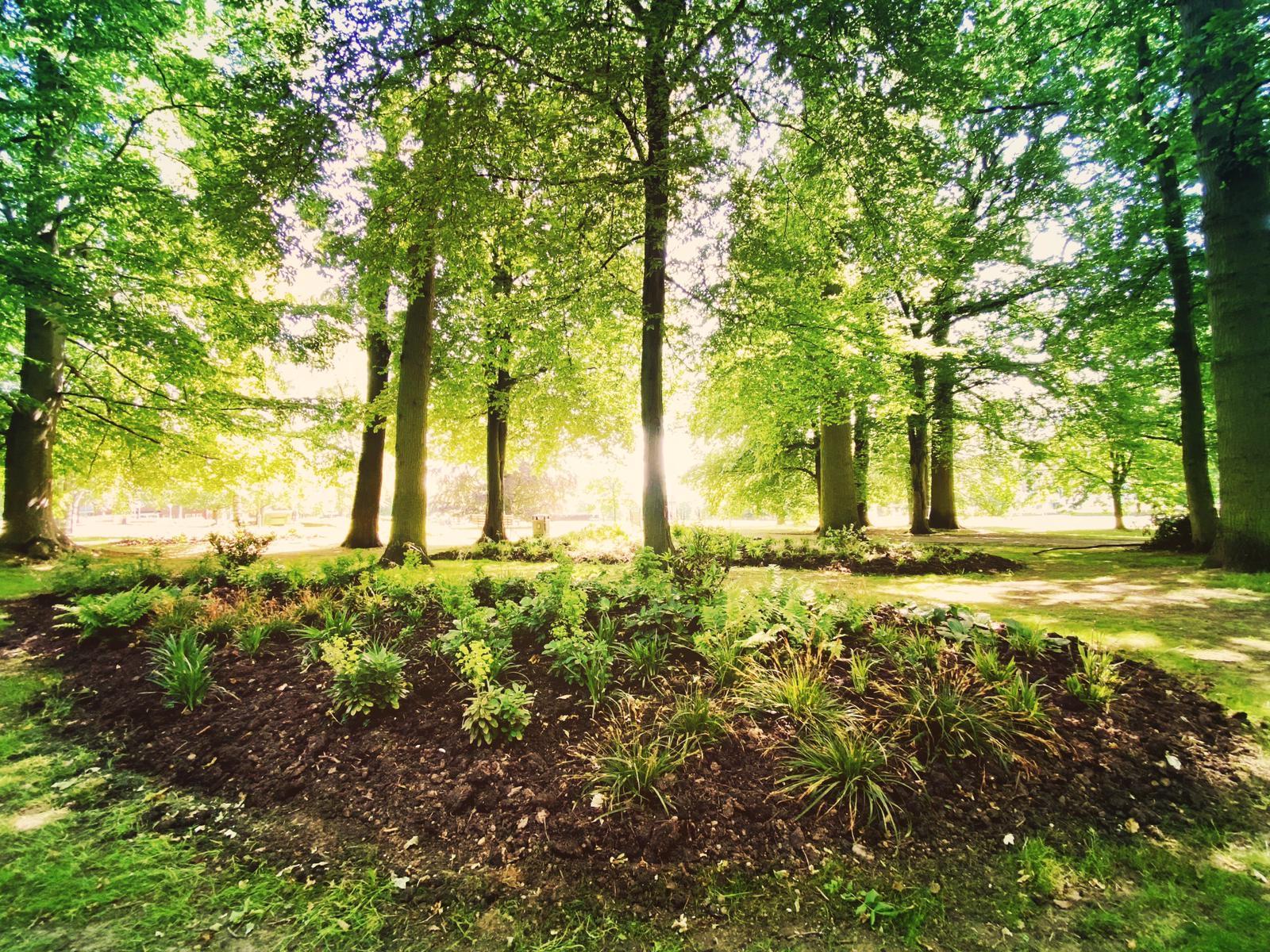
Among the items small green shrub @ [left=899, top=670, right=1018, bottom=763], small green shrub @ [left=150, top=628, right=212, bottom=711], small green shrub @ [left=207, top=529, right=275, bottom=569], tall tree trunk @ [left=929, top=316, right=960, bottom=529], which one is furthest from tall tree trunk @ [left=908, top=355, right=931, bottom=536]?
small green shrub @ [left=207, top=529, right=275, bottom=569]

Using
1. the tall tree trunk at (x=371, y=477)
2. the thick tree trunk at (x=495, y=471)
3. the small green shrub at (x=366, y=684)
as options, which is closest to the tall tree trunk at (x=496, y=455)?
the thick tree trunk at (x=495, y=471)

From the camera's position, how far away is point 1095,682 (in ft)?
10.8

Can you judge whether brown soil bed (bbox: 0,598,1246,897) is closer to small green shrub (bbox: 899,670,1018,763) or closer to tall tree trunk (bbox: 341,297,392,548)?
small green shrub (bbox: 899,670,1018,763)

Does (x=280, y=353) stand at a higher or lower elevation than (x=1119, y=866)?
higher

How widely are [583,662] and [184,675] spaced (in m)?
3.07

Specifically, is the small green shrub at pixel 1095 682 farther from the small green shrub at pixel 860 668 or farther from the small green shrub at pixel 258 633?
the small green shrub at pixel 258 633

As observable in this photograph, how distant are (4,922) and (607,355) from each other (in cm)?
1327

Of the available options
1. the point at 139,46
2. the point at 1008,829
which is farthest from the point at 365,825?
the point at 139,46

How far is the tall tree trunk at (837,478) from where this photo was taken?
1347 centimetres

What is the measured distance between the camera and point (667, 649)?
4.15m

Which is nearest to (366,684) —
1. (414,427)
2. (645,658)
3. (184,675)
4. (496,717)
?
(496,717)

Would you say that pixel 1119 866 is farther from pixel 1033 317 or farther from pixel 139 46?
pixel 139 46

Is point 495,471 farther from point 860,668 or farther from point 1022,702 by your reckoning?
point 1022,702

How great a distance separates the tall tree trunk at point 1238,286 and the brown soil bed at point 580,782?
5.57 m
